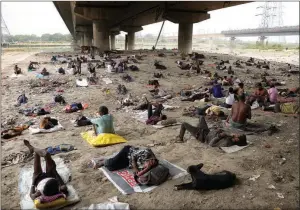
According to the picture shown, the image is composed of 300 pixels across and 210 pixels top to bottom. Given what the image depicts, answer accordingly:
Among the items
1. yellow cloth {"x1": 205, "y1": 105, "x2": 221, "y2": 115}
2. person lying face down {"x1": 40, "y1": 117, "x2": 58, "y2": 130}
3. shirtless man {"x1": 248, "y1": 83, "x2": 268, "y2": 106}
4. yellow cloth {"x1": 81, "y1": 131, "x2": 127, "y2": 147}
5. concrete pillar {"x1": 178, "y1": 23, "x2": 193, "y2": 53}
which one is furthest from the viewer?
concrete pillar {"x1": 178, "y1": 23, "x2": 193, "y2": 53}

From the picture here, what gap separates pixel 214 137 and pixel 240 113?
4.82 ft

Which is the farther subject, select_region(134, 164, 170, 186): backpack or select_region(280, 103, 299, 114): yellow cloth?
select_region(280, 103, 299, 114): yellow cloth

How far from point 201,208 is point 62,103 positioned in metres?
8.55

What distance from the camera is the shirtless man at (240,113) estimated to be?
8023 millimetres

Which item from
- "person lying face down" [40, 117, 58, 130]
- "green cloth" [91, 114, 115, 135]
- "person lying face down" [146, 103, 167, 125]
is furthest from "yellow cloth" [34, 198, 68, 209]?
"person lying face down" [146, 103, 167, 125]

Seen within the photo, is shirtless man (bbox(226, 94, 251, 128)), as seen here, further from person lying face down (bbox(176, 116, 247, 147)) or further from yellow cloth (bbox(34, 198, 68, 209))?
yellow cloth (bbox(34, 198, 68, 209))

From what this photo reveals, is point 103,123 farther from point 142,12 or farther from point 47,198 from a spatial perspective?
point 142,12

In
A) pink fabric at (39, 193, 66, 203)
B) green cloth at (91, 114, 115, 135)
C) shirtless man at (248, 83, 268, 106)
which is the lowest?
pink fabric at (39, 193, 66, 203)

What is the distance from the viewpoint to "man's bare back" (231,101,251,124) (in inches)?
316

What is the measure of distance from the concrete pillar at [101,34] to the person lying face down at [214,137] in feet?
74.2

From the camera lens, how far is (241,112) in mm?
A: 8109

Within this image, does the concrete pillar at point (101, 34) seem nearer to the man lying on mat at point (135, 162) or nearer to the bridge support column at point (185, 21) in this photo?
the bridge support column at point (185, 21)

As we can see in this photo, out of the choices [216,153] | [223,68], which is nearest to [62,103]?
[216,153]

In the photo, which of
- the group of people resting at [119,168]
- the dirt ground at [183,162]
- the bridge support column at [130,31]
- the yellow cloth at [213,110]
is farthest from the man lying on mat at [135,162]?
the bridge support column at [130,31]
